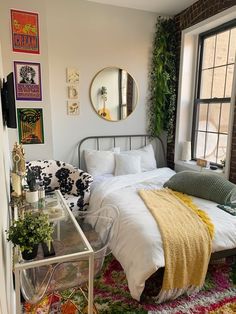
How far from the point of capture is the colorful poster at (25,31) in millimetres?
2752

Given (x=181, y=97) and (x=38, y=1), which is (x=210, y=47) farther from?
(x=38, y=1)

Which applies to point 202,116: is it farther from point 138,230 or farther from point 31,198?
point 31,198

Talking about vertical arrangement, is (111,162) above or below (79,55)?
below

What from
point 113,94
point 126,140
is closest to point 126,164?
point 126,140

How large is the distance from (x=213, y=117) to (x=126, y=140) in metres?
1.30

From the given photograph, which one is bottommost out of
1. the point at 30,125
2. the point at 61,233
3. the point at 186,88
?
the point at 61,233

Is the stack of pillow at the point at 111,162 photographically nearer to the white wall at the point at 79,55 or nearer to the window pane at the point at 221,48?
the white wall at the point at 79,55

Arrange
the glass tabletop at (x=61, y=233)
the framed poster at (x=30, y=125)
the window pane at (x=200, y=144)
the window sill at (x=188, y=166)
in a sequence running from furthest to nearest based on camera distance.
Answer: the window pane at (x=200, y=144) → the window sill at (x=188, y=166) → the framed poster at (x=30, y=125) → the glass tabletop at (x=61, y=233)

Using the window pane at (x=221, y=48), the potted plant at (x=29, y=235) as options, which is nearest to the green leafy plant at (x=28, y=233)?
the potted plant at (x=29, y=235)

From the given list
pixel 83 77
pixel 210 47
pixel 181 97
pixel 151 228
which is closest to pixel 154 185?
pixel 151 228

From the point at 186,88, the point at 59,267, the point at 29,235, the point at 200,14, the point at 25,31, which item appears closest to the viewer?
the point at 29,235

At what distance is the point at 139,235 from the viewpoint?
1.81m

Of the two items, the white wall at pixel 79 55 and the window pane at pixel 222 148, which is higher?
the white wall at pixel 79 55

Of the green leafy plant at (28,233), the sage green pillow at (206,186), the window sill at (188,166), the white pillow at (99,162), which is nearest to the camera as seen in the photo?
the green leafy plant at (28,233)
